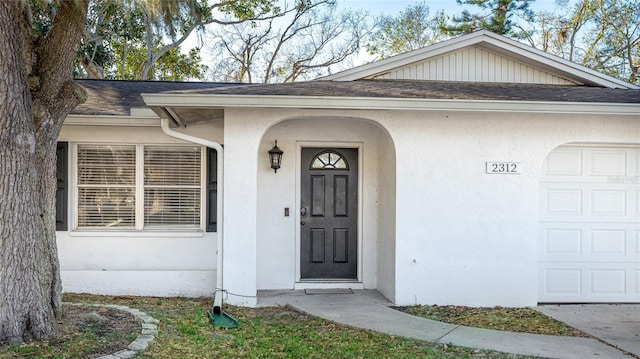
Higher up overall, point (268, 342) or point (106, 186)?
point (106, 186)

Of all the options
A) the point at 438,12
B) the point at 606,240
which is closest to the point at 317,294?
the point at 606,240

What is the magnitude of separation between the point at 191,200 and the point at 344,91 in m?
2.83

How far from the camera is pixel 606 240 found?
6.94 meters

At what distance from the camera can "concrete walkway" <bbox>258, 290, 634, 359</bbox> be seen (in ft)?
16.0

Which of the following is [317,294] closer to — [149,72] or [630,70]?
[149,72]

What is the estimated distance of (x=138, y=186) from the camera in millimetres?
7547

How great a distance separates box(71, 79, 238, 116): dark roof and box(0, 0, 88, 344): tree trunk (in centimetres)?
222

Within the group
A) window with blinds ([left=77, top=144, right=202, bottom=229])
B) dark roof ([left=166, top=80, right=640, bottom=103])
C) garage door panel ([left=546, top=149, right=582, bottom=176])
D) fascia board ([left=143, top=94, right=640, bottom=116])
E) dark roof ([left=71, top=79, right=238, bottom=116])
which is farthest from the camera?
window with blinds ([left=77, top=144, right=202, bottom=229])

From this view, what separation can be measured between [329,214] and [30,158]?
14.1ft

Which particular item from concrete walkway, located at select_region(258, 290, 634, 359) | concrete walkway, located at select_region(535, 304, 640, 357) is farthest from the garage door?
concrete walkway, located at select_region(258, 290, 634, 359)

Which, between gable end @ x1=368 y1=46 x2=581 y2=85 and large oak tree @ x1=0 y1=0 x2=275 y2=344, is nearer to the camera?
large oak tree @ x1=0 y1=0 x2=275 y2=344

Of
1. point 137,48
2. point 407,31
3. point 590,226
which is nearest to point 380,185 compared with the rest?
point 590,226

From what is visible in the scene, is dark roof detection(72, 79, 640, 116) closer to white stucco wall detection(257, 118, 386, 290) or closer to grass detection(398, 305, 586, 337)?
white stucco wall detection(257, 118, 386, 290)

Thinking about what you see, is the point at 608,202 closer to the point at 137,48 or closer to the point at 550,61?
the point at 550,61
